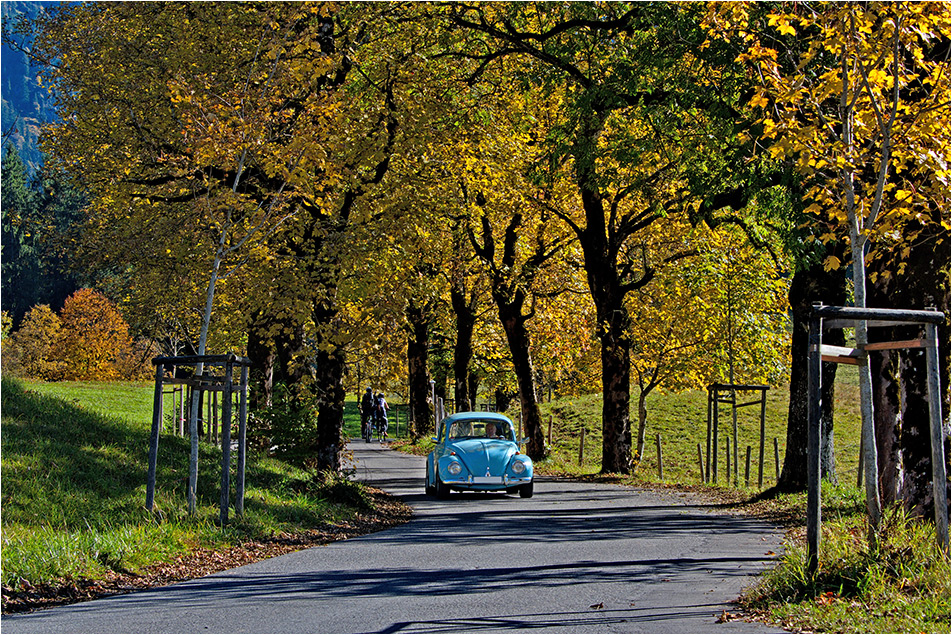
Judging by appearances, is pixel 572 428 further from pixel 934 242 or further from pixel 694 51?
pixel 934 242

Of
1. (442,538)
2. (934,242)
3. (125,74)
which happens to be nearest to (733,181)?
(934,242)

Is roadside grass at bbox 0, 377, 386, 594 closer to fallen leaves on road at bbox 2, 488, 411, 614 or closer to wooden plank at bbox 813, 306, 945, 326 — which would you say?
fallen leaves on road at bbox 2, 488, 411, 614

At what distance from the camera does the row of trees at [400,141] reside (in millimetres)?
10133

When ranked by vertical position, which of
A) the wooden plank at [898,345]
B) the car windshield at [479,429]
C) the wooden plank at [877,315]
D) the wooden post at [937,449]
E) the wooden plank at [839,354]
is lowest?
the car windshield at [479,429]

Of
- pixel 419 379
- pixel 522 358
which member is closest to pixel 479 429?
pixel 522 358

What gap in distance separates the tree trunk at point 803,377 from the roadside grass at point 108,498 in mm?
7186

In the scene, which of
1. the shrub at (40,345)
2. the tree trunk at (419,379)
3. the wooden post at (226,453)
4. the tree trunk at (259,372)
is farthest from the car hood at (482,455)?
the shrub at (40,345)

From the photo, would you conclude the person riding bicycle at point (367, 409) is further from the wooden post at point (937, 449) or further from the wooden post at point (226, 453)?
the wooden post at point (937, 449)

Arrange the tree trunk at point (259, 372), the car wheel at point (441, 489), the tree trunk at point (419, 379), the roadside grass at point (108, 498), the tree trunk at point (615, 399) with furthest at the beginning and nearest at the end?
the tree trunk at point (419, 379)
the tree trunk at point (615, 399)
the tree trunk at point (259, 372)
the car wheel at point (441, 489)
the roadside grass at point (108, 498)

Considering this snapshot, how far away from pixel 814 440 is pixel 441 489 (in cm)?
1235

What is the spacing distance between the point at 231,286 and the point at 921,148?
11.3 meters

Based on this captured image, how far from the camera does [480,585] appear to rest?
8.66m

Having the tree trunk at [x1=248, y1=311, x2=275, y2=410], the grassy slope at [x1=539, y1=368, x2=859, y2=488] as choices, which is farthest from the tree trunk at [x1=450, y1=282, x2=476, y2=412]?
the tree trunk at [x1=248, y1=311, x2=275, y2=410]

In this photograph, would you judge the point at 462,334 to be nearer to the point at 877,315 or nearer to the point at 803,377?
the point at 803,377
